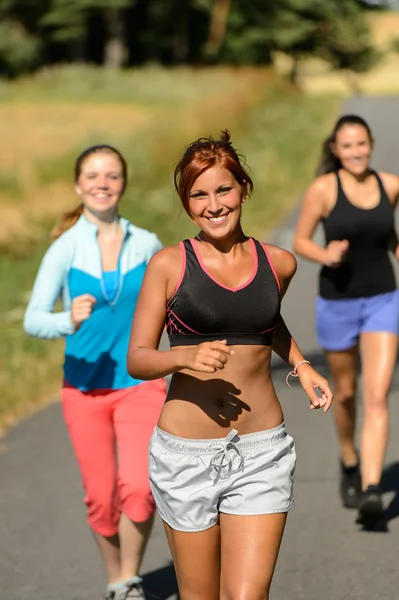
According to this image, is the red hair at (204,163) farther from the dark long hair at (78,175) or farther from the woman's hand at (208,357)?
the dark long hair at (78,175)

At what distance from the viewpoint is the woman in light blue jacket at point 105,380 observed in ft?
17.8

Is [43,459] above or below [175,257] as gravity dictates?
below

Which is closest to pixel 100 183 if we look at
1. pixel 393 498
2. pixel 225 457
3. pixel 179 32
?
pixel 225 457

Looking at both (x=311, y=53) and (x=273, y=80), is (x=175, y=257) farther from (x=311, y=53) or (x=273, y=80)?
(x=311, y=53)

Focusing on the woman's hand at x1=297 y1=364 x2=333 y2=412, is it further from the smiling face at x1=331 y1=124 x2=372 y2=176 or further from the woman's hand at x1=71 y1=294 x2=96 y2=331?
the smiling face at x1=331 y1=124 x2=372 y2=176

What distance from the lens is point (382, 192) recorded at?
22.7 ft

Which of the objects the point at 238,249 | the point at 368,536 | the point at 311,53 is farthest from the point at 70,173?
the point at 311,53

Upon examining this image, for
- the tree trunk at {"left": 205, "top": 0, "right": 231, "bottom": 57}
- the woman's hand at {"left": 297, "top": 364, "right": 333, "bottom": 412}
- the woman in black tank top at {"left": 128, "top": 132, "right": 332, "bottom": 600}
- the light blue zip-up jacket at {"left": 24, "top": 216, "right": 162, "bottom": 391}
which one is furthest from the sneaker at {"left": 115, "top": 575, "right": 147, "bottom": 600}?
the tree trunk at {"left": 205, "top": 0, "right": 231, "bottom": 57}

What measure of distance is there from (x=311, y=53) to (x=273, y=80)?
25.2 m

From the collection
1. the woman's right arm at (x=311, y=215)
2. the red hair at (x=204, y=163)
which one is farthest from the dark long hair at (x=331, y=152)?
the red hair at (x=204, y=163)

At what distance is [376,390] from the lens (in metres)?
6.77

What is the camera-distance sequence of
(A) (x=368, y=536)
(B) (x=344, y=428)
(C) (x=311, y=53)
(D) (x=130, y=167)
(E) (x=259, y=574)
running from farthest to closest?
(C) (x=311, y=53) < (D) (x=130, y=167) < (B) (x=344, y=428) < (A) (x=368, y=536) < (E) (x=259, y=574)

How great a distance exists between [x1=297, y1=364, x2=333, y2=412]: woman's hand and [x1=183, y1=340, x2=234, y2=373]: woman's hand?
1.38 ft

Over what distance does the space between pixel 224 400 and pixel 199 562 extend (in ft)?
1.58
